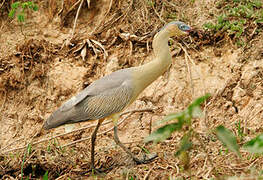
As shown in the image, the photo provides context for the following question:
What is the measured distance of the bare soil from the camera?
4.89 m

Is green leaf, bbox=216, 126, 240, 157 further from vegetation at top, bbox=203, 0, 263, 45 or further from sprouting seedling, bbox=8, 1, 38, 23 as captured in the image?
sprouting seedling, bbox=8, 1, 38, 23

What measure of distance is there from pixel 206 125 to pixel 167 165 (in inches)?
28.8

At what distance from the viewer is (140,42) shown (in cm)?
627

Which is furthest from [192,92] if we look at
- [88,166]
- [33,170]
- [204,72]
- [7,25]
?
[7,25]

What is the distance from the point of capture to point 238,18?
5859 mm

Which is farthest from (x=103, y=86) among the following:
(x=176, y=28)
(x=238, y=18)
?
(x=238, y=18)

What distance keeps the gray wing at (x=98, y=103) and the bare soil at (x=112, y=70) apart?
646mm

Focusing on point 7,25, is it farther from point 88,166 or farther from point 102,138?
point 88,166

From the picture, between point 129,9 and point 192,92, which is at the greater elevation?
point 129,9

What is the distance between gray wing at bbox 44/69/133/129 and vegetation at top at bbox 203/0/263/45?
182 cm

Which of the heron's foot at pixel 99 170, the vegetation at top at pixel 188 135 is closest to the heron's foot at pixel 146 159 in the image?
the heron's foot at pixel 99 170

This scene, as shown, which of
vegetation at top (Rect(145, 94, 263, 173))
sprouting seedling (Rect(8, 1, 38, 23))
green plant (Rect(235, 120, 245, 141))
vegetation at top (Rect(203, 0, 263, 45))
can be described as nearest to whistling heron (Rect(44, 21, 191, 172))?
green plant (Rect(235, 120, 245, 141))

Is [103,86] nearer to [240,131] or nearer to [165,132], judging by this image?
[240,131]

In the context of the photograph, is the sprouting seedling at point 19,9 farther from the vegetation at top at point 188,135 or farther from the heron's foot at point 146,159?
the vegetation at top at point 188,135
